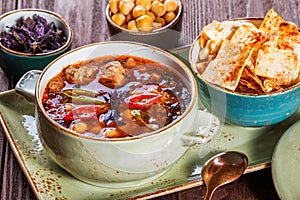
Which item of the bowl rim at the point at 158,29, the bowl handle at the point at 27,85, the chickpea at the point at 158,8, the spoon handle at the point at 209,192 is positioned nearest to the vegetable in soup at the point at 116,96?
the bowl handle at the point at 27,85

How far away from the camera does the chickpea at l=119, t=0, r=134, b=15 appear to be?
8.32ft

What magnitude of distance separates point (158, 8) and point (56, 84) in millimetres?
822

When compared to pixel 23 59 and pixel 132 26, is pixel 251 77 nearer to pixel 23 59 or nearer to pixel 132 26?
pixel 132 26

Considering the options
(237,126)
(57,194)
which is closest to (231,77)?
(237,126)

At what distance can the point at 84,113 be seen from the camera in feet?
5.73

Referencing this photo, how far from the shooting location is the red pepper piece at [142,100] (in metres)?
1.77

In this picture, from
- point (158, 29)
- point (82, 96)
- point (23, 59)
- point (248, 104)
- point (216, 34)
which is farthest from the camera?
point (158, 29)

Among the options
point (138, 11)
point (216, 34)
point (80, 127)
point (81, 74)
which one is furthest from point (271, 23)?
point (80, 127)

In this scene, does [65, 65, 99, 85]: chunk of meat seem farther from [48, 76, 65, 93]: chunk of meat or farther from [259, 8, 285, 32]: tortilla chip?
[259, 8, 285, 32]: tortilla chip

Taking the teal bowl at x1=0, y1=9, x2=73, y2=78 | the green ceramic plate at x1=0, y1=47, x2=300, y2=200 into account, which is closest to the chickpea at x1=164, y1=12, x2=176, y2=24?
the teal bowl at x1=0, y1=9, x2=73, y2=78

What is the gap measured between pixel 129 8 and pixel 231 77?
2.47 feet

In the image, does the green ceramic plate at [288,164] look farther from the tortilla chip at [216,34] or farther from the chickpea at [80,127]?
the chickpea at [80,127]

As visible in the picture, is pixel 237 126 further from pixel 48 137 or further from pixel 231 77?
pixel 48 137

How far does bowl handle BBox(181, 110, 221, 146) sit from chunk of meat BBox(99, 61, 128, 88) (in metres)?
0.27
